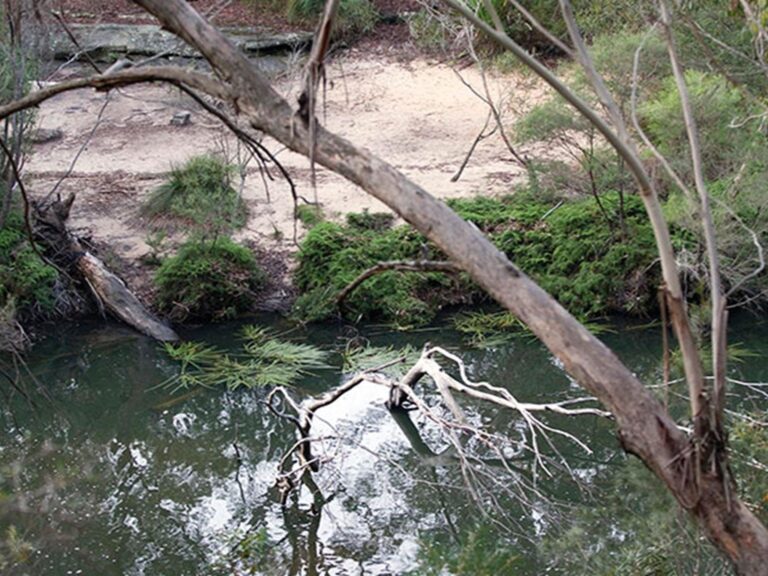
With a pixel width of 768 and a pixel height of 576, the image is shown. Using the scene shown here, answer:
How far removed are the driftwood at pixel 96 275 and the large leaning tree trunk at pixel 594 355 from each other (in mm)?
7173

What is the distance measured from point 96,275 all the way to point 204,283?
3.16 feet

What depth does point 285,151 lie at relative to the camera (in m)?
12.8

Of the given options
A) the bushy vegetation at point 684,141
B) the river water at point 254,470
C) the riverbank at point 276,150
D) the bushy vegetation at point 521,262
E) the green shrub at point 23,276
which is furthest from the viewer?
the riverbank at point 276,150

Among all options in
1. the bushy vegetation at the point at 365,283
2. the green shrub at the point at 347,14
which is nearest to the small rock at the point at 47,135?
the bushy vegetation at the point at 365,283

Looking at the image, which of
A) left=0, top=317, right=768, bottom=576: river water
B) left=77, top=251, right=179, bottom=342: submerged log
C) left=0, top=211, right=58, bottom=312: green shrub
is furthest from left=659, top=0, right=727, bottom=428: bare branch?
left=0, top=211, right=58, bottom=312: green shrub

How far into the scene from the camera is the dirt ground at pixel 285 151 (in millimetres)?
11383

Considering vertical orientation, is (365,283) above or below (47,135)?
below

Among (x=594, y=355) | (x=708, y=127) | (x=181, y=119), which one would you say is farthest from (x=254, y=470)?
(x=181, y=119)

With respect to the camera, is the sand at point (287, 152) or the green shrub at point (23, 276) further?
the sand at point (287, 152)

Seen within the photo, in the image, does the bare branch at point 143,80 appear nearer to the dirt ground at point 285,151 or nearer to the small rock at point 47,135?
the dirt ground at point 285,151

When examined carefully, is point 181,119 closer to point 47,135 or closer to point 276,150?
point 276,150

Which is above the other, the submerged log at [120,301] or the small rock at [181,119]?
the small rock at [181,119]

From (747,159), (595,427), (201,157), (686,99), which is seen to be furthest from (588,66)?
(201,157)

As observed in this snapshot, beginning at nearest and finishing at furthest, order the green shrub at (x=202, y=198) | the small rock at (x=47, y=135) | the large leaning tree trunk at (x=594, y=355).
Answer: the large leaning tree trunk at (x=594, y=355)
the green shrub at (x=202, y=198)
the small rock at (x=47, y=135)
